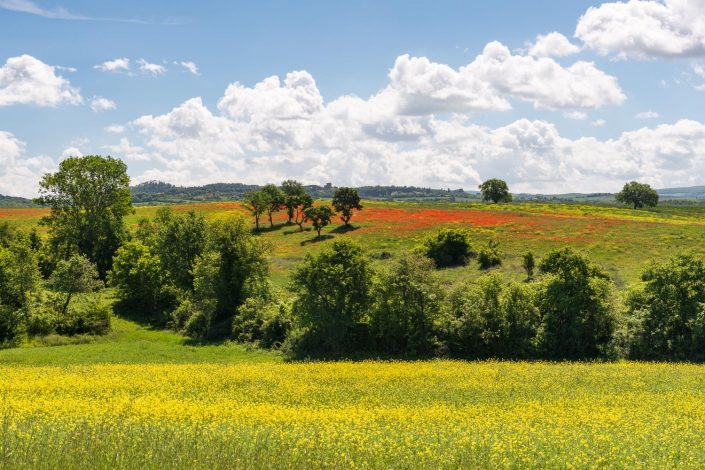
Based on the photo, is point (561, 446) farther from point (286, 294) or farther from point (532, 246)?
point (532, 246)

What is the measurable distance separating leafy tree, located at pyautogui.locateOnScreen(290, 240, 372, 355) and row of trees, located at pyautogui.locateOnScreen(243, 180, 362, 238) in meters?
52.1

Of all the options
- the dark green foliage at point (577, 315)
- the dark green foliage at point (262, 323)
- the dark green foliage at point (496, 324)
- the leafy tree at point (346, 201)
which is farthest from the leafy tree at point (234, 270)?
the leafy tree at point (346, 201)

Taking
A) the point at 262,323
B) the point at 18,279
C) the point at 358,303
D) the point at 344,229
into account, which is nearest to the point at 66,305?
the point at 18,279

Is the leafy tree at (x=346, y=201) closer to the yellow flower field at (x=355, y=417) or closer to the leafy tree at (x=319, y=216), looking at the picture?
the leafy tree at (x=319, y=216)

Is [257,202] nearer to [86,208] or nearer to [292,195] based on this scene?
[292,195]

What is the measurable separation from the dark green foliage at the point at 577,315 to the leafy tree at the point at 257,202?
265ft

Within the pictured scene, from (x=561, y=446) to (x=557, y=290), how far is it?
28.9 m

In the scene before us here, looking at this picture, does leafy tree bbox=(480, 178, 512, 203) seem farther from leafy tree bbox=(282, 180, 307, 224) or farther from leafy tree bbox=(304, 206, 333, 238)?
leafy tree bbox=(304, 206, 333, 238)

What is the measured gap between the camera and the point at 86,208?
245 ft

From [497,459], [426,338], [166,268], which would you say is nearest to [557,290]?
[426,338]

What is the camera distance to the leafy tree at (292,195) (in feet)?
382

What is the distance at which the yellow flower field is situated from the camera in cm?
1351

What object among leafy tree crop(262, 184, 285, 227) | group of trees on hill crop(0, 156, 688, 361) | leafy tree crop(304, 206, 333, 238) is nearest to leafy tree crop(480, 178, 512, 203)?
leafy tree crop(262, 184, 285, 227)

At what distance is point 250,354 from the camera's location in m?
46.5
